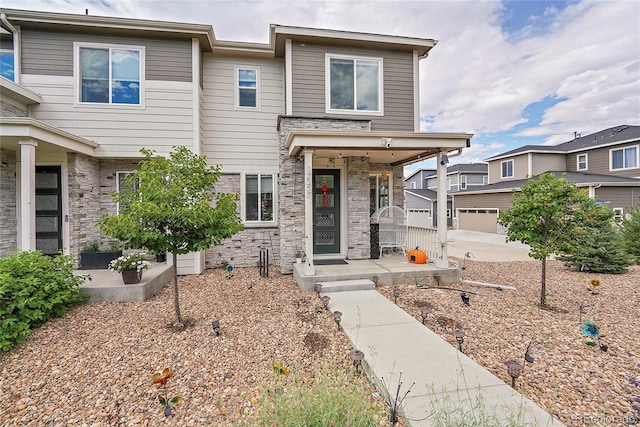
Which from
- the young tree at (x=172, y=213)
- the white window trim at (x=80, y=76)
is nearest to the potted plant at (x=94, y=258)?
the young tree at (x=172, y=213)

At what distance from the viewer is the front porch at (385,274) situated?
18.4 ft

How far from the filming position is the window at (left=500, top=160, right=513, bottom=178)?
20900 mm

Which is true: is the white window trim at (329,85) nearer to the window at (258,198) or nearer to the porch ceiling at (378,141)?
the porch ceiling at (378,141)

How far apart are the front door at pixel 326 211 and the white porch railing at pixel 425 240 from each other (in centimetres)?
205

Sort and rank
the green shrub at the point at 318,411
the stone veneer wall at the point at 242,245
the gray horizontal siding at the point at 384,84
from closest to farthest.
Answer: the green shrub at the point at 318,411
the gray horizontal siding at the point at 384,84
the stone veneer wall at the point at 242,245

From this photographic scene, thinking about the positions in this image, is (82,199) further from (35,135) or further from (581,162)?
(581,162)

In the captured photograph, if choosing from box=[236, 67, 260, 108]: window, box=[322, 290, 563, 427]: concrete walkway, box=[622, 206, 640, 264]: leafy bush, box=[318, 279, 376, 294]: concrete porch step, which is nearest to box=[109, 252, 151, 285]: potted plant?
box=[318, 279, 376, 294]: concrete porch step

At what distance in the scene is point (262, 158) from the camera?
8.00 metres

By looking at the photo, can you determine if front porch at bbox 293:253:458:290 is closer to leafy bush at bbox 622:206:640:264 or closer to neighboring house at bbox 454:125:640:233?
leafy bush at bbox 622:206:640:264

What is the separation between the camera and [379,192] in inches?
320

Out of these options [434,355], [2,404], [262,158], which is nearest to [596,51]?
[262,158]

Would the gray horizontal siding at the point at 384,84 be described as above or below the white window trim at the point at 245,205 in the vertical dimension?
above

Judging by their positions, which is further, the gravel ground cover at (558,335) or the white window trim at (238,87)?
the white window trim at (238,87)

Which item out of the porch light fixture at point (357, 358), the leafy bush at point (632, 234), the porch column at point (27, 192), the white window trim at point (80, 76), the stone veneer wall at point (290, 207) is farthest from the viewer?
the leafy bush at point (632, 234)
